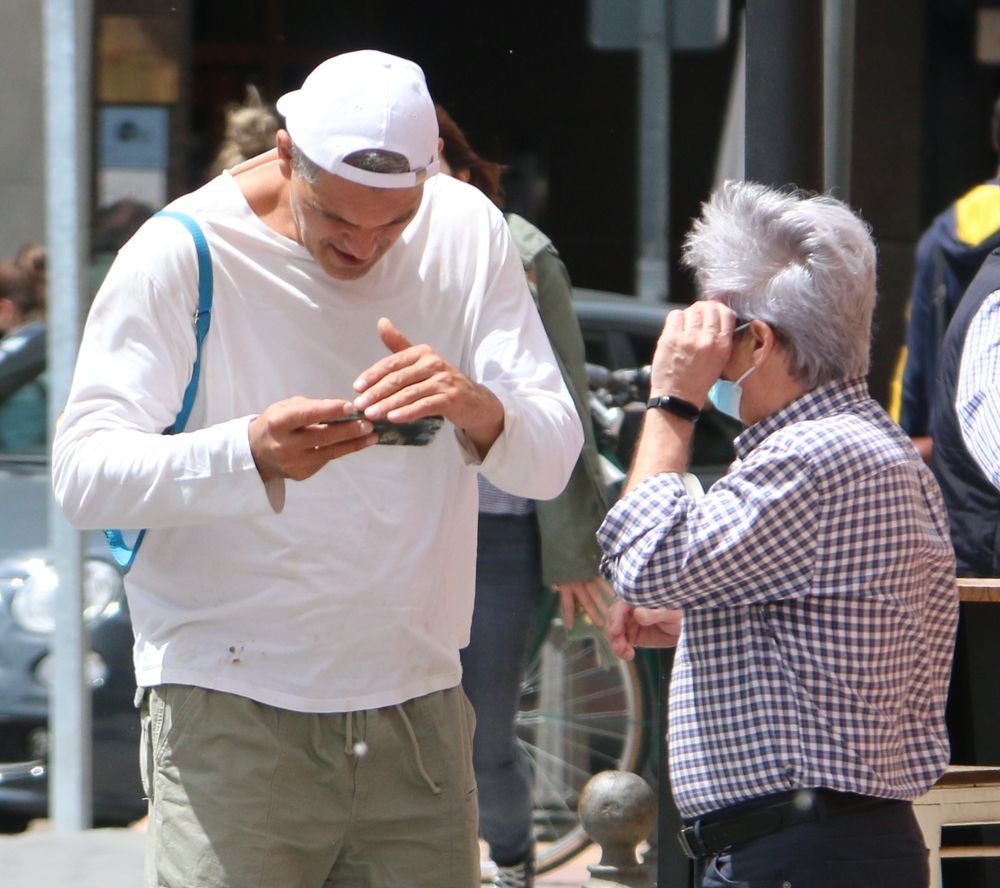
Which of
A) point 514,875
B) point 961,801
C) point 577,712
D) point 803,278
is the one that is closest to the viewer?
point 803,278

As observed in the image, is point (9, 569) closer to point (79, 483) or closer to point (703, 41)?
point (79, 483)

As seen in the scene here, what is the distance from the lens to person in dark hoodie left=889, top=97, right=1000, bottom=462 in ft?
15.0

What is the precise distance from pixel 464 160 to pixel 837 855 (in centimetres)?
219

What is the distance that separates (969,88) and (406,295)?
7238 mm

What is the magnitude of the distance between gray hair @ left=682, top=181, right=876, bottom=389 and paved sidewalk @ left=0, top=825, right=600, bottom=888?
2574mm

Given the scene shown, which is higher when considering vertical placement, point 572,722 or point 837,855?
point 837,855

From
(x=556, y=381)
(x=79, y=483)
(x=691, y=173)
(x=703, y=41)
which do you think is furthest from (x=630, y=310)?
(x=79, y=483)

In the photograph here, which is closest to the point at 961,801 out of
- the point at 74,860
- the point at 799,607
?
the point at 799,607

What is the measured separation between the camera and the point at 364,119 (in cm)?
226

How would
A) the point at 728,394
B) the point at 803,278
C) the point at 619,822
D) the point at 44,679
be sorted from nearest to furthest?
the point at 803,278
the point at 728,394
the point at 619,822
the point at 44,679

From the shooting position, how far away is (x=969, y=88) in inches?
357

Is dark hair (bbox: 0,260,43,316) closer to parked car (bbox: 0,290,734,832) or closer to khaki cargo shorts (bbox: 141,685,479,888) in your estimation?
parked car (bbox: 0,290,734,832)

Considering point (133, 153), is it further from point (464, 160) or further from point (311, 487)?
point (311, 487)

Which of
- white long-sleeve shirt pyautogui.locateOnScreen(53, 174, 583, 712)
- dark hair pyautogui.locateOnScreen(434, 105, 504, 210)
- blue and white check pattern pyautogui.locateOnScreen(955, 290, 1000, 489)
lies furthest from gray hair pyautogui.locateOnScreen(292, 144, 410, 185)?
dark hair pyautogui.locateOnScreen(434, 105, 504, 210)
